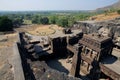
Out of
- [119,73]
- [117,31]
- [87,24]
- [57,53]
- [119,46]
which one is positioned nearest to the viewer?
[119,73]

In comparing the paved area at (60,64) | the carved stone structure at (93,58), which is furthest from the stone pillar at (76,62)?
the paved area at (60,64)

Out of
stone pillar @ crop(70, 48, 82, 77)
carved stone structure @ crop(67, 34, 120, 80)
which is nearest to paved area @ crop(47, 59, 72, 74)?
carved stone structure @ crop(67, 34, 120, 80)

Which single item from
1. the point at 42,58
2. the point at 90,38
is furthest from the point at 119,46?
the point at 42,58

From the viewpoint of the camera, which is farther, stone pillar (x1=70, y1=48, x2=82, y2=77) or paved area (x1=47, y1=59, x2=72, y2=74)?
paved area (x1=47, y1=59, x2=72, y2=74)

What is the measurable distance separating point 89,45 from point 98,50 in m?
1.92

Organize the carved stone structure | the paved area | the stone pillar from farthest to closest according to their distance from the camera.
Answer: the paved area
the carved stone structure
the stone pillar

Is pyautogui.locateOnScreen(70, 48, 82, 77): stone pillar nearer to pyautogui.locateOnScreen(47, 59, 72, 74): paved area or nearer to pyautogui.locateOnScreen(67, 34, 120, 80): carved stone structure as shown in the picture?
pyautogui.locateOnScreen(67, 34, 120, 80): carved stone structure

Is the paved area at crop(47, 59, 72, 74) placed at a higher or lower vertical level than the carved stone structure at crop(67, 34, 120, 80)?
lower

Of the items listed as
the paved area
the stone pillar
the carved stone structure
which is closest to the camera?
the stone pillar

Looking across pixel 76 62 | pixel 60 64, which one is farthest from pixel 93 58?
pixel 60 64

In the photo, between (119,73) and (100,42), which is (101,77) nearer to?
(119,73)

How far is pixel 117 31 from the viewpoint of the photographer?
3375 cm

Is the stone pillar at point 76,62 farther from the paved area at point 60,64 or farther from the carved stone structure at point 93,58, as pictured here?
the paved area at point 60,64

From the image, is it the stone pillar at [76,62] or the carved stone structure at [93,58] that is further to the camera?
the carved stone structure at [93,58]
